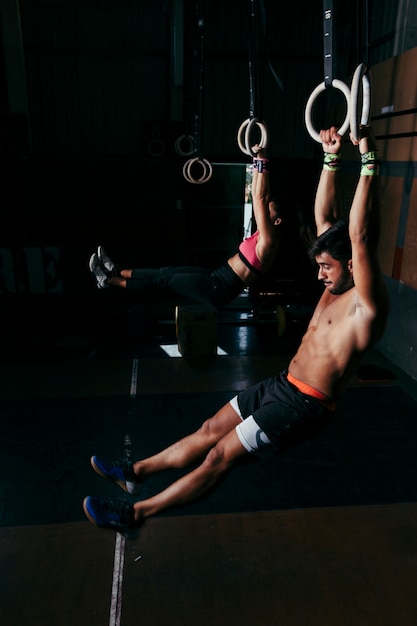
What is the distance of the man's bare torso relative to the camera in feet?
7.29

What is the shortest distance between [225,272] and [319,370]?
75.5 inches

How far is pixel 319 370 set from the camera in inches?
96.3

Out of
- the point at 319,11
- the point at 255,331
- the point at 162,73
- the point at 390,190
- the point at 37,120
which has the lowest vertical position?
the point at 255,331

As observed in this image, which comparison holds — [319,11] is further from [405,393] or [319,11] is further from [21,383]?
[21,383]

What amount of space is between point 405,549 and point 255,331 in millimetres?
4205

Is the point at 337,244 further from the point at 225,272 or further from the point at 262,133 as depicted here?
the point at 225,272

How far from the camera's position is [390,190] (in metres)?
5.70

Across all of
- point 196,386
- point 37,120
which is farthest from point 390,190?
point 37,120

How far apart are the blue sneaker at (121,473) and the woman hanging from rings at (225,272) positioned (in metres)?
1.67

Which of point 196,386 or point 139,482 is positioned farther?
point 196,386

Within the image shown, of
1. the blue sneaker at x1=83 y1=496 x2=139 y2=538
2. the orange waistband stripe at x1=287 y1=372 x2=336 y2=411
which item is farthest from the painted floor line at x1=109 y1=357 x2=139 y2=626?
the orange waistband stripe at x1=287 y1=372 x2=336 y2=411

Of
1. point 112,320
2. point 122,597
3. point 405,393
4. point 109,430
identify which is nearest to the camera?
point 122,597

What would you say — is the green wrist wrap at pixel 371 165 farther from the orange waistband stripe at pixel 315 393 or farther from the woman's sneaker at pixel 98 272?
the woman's sneaker at pixel 98 272

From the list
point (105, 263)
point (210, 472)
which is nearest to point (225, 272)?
point (105, 263)
